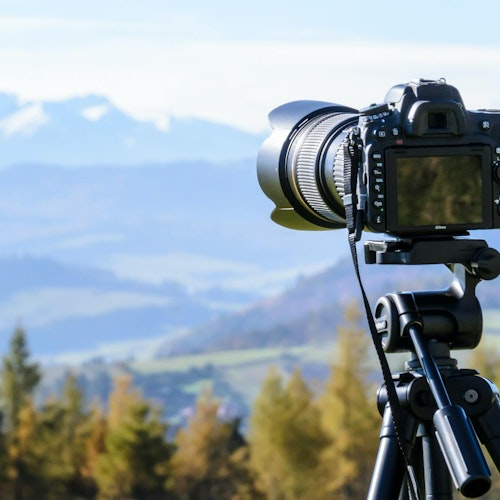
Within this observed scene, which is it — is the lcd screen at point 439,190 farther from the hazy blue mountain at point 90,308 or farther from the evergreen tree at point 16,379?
the hazy blue mountain at point 90,308

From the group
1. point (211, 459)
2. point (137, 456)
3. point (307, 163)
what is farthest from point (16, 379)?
point (307, 163)

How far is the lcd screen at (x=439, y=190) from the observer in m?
2.63

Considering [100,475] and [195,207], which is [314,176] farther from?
[195,207]

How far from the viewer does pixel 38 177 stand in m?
188

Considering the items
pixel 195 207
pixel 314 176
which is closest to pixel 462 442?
pixel 314 176

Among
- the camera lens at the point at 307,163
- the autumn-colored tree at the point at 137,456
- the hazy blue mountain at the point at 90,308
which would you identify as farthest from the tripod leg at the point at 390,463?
the hazy blue mountain at the point at 90,308

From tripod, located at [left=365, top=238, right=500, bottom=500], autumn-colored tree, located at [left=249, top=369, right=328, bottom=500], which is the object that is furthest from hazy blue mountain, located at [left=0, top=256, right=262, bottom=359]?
tripod, located at [left=365, top=238, right=500, bottom=500]

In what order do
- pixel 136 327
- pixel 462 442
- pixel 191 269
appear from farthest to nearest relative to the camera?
pixel 191 269 < pixel 136 327 < pixel 462 442

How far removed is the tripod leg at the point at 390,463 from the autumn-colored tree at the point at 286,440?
24.8m

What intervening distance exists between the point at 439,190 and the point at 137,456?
23.4 meters

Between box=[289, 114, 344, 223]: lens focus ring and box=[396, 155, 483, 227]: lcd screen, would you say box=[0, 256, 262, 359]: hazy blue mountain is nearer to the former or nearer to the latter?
box=[289, 114, 344, 223]: lens focus ring

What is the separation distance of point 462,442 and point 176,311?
146196 millimetres

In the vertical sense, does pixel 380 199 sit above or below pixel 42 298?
above

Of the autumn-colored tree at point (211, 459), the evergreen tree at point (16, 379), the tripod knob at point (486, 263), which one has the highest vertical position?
the tripod knob at point (486, 263)
